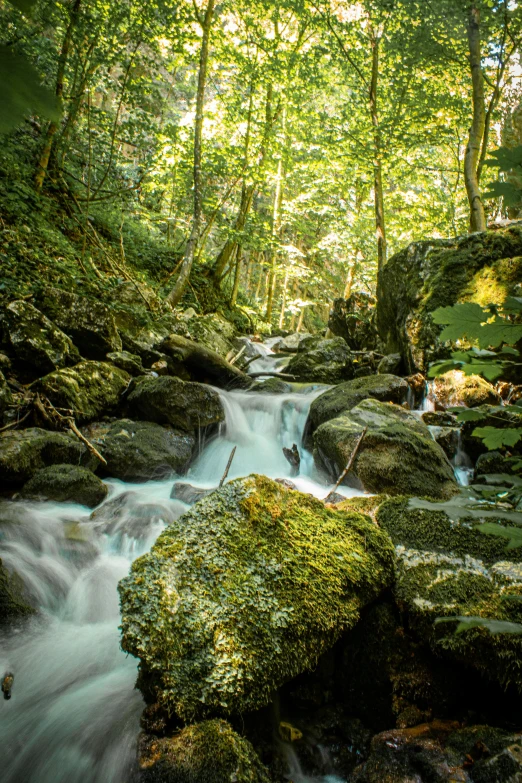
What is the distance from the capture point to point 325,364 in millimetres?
11742

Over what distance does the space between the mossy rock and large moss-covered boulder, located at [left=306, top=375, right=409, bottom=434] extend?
5.83 meters

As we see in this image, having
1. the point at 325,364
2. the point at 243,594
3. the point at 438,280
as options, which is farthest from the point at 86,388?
the point at 438,280

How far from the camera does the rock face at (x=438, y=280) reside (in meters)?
8.38

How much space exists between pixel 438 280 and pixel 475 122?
387 cm

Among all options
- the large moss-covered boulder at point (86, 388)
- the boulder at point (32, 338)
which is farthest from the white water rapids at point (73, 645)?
the boulder at point (32, 338)

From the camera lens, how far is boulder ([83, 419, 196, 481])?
5816 millimetres

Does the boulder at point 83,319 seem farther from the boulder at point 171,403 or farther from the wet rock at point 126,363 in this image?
the boulder at point 171,403

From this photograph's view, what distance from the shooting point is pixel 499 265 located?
8.38 meters

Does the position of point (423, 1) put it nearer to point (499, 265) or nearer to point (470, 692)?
point (499, 265)

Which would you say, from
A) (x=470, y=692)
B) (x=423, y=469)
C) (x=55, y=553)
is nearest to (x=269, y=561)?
(x=470, y=692)

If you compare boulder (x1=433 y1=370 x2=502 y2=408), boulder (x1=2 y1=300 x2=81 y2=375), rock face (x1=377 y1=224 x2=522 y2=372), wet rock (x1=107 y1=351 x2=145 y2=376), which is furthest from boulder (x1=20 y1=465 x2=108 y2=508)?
rock face (x1=377 y1=224 x2=522 y2=372)

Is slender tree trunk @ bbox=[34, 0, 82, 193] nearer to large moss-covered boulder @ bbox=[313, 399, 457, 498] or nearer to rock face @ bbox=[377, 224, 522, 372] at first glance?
large moss-covered boulder @ bbox=[313, 399, 457, 498]

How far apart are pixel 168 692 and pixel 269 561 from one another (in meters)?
0.80

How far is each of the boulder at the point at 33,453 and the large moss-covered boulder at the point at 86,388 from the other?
26.9 inches
